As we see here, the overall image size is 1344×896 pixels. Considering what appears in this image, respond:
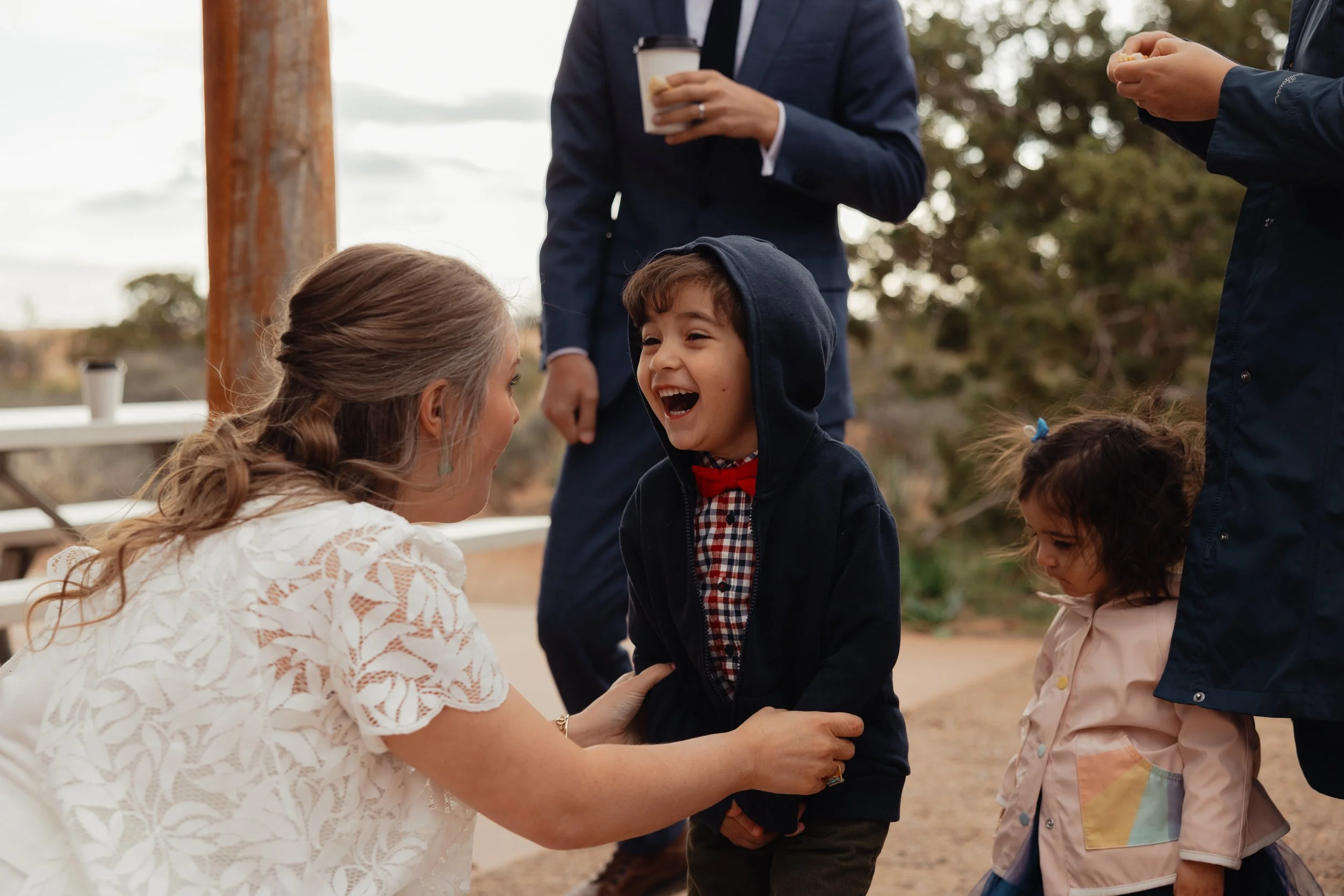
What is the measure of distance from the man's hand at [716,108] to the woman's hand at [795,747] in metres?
1.14

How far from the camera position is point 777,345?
1.90 m

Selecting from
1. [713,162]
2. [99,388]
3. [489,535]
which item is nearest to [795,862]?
[713,162]

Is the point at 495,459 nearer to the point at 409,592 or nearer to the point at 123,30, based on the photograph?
the point at 409,592

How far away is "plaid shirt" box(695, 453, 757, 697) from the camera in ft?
6.39

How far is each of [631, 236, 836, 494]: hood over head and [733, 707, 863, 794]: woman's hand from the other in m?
0.34

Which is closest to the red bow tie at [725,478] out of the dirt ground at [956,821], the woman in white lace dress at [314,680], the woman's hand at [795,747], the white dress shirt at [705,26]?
the woman's hand at [795,747]

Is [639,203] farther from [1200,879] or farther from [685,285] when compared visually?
[1200,879]

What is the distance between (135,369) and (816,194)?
13.6 meters

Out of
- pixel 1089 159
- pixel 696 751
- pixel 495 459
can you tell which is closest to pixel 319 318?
pixel 495 459

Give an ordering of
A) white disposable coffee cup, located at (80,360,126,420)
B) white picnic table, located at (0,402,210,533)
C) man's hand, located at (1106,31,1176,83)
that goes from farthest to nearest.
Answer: white disposable coffee cup, located at (80,360,126,420) < white picnic table, located at (0,402,210,533) < man's hand, located at (1106,31,1176,83)

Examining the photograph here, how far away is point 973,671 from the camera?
555 centimetres

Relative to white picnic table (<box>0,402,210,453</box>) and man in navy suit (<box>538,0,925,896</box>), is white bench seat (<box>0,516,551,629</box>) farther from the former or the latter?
man in navy suit (<box>538,0,925,896</box>)

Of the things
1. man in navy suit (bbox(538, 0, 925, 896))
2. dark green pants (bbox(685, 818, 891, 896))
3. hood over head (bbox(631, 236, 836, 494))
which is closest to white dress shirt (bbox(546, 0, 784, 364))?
man in navy suit (bbox(538, 0, 925, 896))

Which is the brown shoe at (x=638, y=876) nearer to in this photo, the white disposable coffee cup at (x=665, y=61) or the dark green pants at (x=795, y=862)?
the dark green pants at (x=795, y=862)
